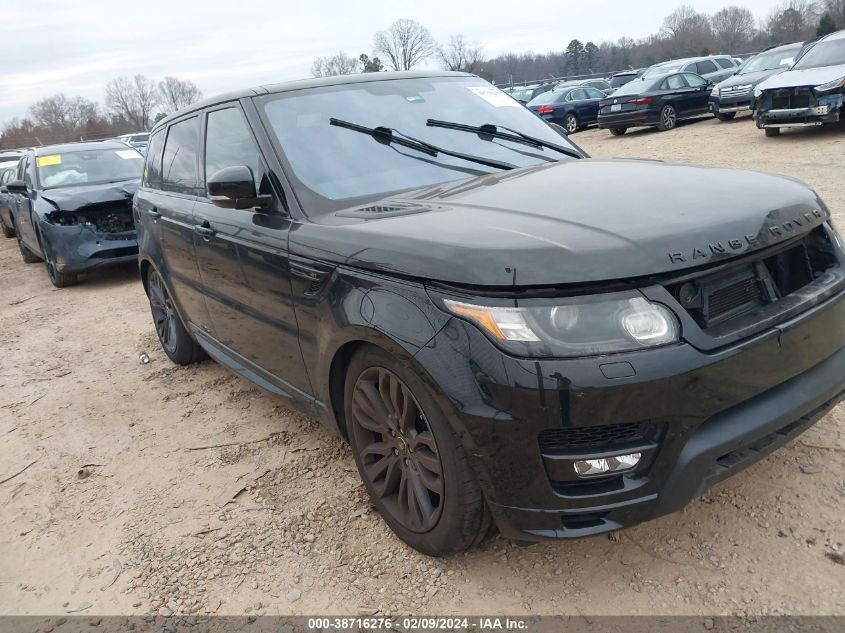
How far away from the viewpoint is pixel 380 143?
10.2ft

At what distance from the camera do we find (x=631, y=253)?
6.21ft

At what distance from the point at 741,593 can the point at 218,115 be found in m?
3.18

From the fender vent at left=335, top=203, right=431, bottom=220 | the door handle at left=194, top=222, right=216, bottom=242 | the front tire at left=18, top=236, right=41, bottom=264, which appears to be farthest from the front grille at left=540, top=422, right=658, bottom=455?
the front tire at left=18, top=236, right=41, bottom=264

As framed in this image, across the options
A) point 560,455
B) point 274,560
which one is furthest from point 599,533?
point 274,560

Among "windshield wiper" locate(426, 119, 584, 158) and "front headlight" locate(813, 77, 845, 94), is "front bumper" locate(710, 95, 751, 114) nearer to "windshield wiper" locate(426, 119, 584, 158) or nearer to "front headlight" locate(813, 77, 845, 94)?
"front headlight" locate(813, 77, 845, 94)

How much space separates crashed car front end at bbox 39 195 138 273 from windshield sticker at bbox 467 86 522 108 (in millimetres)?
5788

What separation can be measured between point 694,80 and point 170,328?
55.0 ft

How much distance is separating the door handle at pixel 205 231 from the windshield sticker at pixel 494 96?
158 centimetres

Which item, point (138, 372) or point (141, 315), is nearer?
point (138, 372)

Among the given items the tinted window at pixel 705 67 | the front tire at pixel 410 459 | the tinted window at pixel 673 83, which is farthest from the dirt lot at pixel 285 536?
the tinted window at pixel 705 67

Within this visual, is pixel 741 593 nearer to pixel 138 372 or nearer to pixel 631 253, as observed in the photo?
pixel 631 253

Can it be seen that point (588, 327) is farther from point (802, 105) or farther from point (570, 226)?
point (802, 105)

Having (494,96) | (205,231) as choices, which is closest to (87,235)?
(205,231)

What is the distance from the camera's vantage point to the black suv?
188 cm
